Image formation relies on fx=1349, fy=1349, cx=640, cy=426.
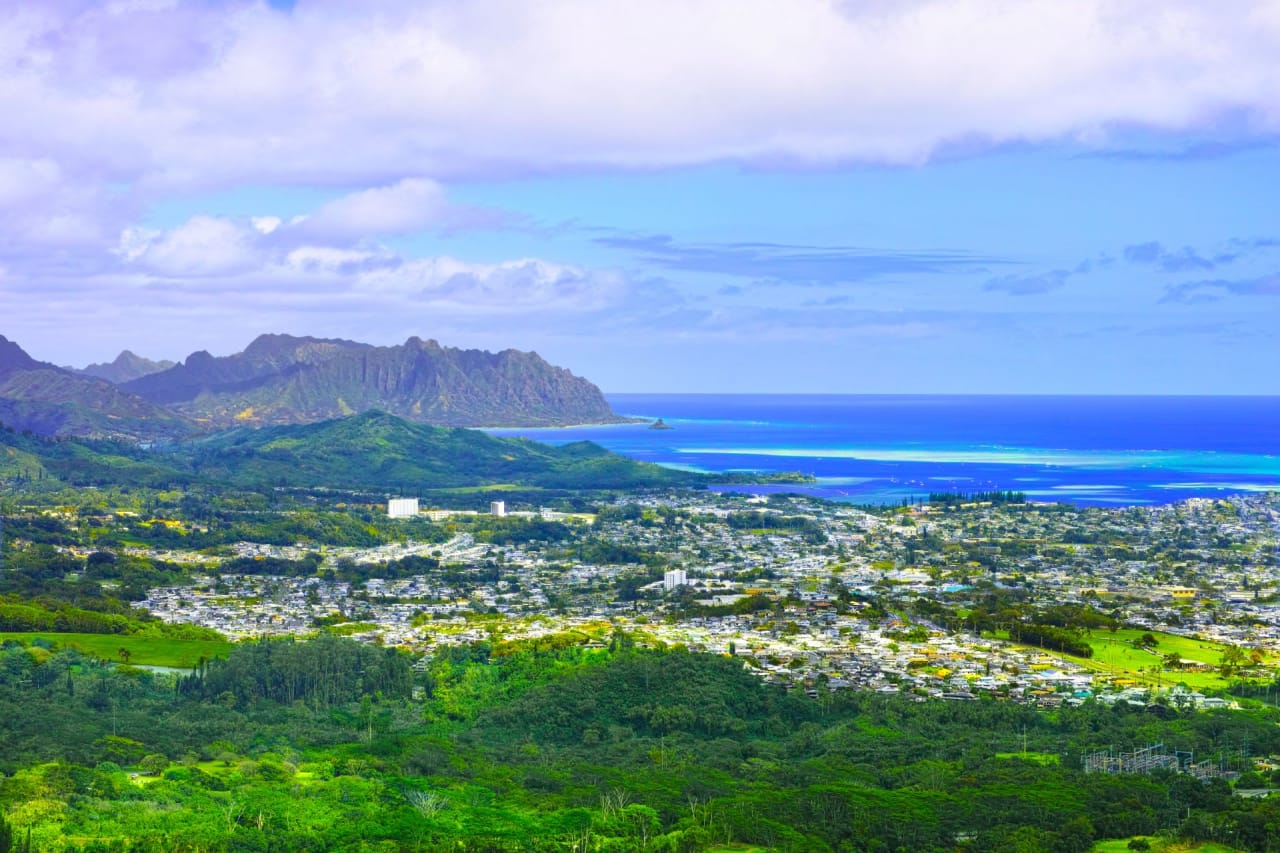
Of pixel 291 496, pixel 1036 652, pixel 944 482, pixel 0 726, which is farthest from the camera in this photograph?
pixel 944 482

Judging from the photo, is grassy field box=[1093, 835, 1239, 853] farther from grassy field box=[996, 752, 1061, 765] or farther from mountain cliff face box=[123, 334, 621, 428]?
mountain cliff face box=[123, 334, 621, 428]

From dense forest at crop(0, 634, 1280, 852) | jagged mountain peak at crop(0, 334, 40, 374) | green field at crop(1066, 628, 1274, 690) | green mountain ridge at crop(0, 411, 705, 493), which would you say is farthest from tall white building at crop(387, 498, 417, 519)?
jagged mountain peak at crop(0, 334, 40, 374)

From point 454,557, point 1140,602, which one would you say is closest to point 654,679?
point 1140,602

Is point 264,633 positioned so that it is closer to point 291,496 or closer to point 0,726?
point 0,726

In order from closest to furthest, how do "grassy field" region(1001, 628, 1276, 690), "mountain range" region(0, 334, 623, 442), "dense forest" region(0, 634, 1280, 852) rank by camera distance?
"dense forest" region(0, 634, 1280, 852), "grassy field" region(1001, 628, 1276, 690), "mountain range" region(0, 334, 623, 442)

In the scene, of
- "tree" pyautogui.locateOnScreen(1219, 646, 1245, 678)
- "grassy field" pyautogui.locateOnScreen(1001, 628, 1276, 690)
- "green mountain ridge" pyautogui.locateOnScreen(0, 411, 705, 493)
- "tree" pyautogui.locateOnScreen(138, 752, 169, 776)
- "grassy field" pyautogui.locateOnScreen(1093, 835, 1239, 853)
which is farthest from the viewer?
"green mountain ridge" pyautogui.locateOnScreen(0, 411, 705, 493)

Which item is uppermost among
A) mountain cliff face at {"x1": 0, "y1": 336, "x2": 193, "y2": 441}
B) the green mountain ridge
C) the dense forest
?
mountain cliff face at {"x1": 0, "y1": 336, "x2": 193, "y2": 441}

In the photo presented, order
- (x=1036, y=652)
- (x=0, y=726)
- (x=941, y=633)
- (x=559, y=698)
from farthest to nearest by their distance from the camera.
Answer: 1. (x=941, y=633)
2. (x=1036, y=652)
3. (x=559, y=698)
4. (x=0, y=726)

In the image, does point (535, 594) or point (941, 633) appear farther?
point (535, 594)
